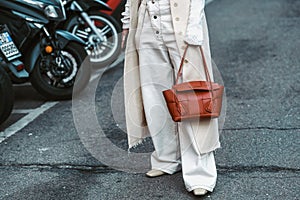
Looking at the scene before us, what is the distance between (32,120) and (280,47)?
4151 mm

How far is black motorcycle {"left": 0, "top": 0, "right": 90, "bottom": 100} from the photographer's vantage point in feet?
22.5

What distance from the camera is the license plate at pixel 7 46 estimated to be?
6758 millimetres

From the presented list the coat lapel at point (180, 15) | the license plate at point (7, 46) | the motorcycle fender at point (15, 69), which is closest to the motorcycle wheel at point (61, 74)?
the motorcycle fender at point (15, 69)

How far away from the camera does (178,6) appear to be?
439cm

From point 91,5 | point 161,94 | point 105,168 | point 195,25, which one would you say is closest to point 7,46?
point 91,5

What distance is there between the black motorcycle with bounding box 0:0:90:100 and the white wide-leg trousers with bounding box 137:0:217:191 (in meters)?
2.54

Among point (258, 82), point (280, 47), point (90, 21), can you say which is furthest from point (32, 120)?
point (280, 47)

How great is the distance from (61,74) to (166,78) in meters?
2.67

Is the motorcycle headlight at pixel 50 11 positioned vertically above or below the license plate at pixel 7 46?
above

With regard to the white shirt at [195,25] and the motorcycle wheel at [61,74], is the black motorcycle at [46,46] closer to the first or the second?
the motorcycle wheel at [61,74]

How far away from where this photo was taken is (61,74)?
7.07 m

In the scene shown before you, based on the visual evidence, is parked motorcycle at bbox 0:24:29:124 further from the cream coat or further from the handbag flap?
the handbag flap

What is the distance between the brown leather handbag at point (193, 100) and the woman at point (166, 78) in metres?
0.15

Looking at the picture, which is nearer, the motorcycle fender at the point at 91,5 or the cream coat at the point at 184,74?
the cream coat at the point at 184,74
